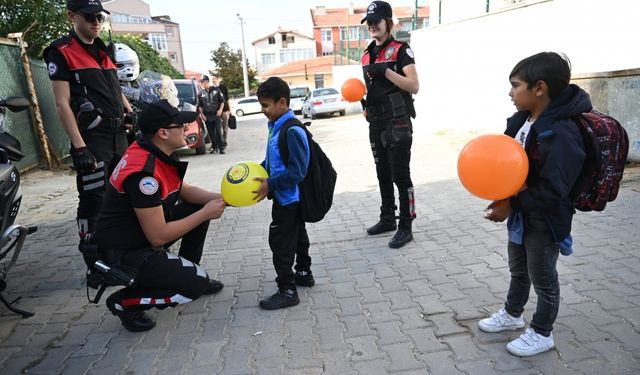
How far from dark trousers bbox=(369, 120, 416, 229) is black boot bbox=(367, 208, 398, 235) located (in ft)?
0.40

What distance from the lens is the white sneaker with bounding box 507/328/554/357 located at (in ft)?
7.76

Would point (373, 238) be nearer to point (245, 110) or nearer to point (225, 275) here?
point (225, 275)

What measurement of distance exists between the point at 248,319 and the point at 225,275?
2.71ft

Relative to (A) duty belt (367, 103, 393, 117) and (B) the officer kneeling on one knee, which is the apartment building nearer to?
(A) duty belt (367, 103, 393, 117)

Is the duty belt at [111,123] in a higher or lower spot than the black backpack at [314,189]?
higher

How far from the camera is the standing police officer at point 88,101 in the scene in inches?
128

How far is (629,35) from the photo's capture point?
686 cm

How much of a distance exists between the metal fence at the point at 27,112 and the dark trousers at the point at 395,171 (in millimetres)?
6460

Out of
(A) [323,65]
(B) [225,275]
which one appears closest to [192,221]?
(B) [225,275]

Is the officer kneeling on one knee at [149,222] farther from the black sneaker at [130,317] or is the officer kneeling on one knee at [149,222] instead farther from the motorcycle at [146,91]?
the motorcycle at [146,91]

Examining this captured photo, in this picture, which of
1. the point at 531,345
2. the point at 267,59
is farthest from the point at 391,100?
the point at 267,59

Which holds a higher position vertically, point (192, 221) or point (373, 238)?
point (192, 221)

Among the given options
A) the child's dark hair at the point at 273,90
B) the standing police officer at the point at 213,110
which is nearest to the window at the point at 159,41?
the standing police officer at the point at 213,110

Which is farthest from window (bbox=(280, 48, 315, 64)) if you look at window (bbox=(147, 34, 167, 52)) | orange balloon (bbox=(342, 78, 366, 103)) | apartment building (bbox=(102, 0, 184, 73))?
orange balloon (bbox=(342, 78, 366, 103))
